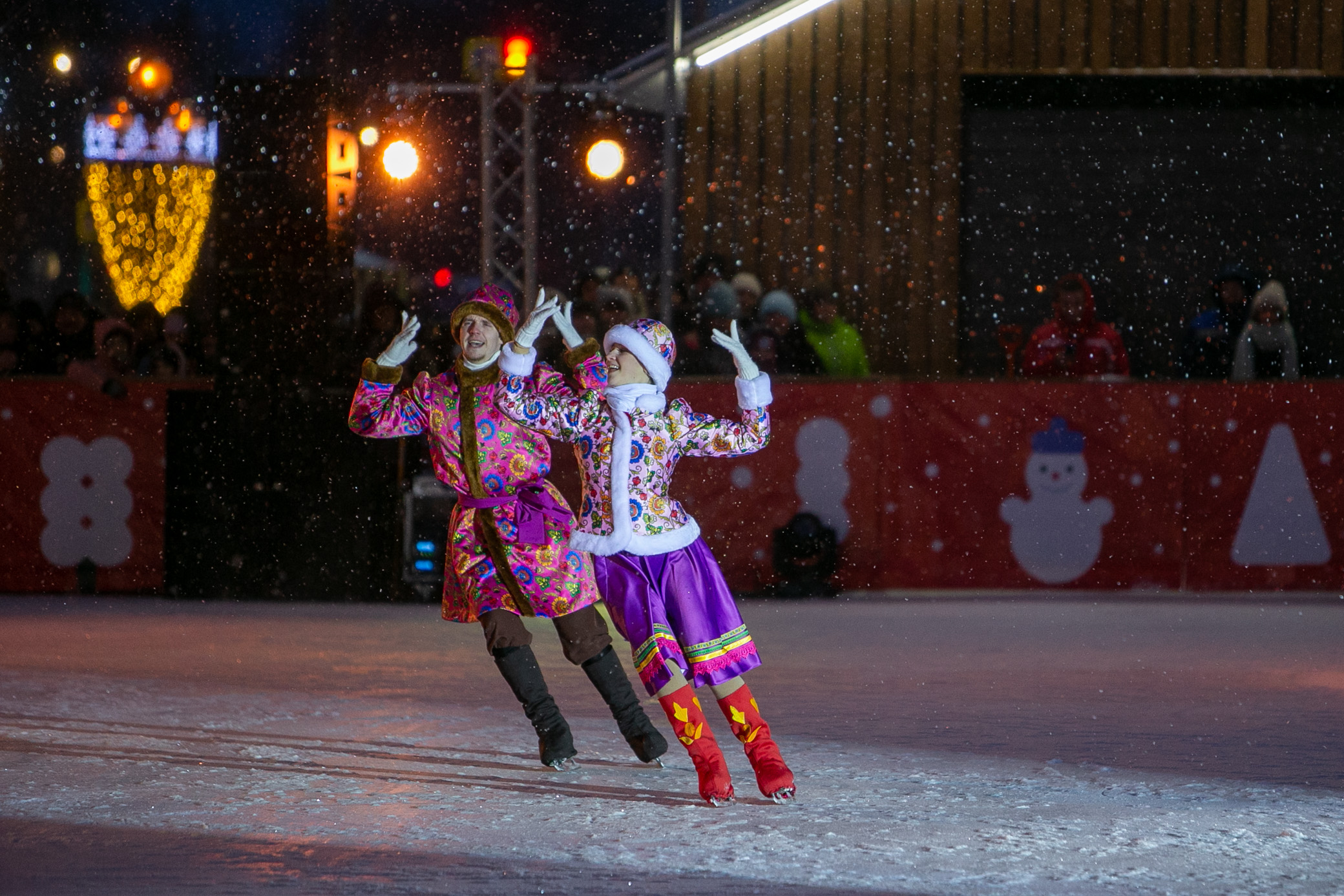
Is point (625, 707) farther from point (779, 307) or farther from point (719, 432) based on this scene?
point (779, 307)

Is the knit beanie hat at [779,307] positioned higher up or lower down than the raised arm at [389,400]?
higher up

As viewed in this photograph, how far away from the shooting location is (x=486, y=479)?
4.91m

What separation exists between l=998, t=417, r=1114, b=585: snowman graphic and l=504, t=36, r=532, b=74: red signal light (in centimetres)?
483

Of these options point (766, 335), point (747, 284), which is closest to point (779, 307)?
point (766, 335)

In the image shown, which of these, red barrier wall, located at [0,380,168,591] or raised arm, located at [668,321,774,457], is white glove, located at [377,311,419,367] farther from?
red barrier wall, located at [0,380,168,591]

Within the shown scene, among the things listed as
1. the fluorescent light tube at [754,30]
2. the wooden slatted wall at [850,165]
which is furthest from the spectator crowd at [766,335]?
the fluorescent light tube at [754,30]

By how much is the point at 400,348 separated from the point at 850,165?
32.7 ft

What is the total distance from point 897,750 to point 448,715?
1693 millimetres

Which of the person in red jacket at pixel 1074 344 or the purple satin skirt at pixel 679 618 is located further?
the person in red jacket at pixel 1074 344

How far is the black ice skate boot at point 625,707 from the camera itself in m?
4.88

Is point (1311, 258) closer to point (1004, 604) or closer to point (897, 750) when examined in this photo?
point (1004, 604)

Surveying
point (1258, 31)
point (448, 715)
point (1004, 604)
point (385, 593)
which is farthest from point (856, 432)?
point (1258, 31)

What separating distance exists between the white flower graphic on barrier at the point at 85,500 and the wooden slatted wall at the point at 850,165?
20.2 feet

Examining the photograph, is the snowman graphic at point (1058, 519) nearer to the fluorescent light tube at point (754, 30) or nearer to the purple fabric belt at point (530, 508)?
the purple fabric belt at point (530, 508)
